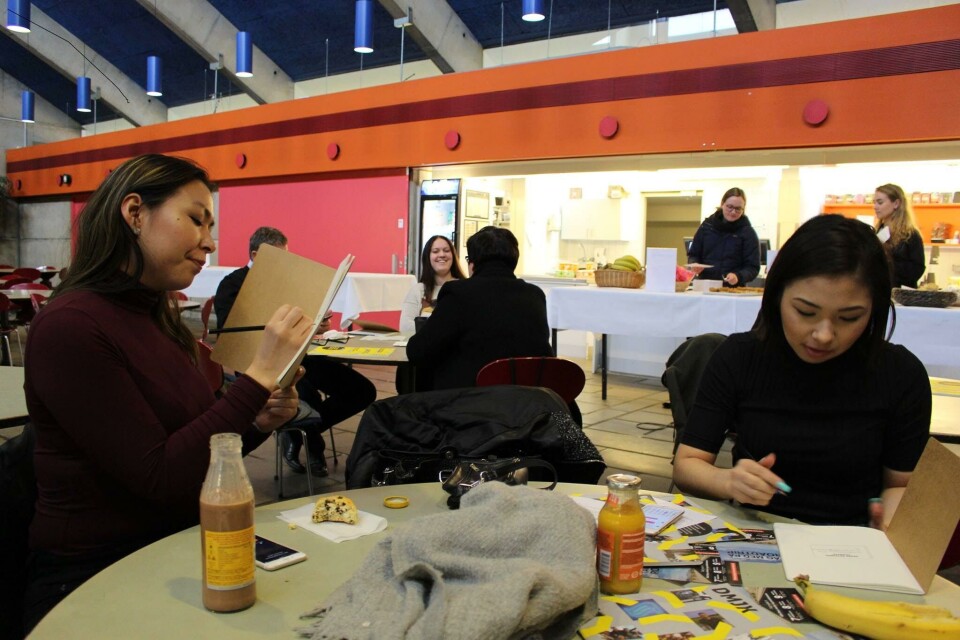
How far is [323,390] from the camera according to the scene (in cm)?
405

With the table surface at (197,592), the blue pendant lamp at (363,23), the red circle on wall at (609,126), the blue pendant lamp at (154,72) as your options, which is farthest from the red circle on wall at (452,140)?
the table surface at (197,592)

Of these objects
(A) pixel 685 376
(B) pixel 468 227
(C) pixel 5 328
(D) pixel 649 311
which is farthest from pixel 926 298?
(C) pixel 5 328

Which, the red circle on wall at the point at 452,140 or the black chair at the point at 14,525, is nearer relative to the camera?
the black chair at the point at 14,525

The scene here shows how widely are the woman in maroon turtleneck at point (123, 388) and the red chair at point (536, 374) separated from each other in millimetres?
Answer: 1362

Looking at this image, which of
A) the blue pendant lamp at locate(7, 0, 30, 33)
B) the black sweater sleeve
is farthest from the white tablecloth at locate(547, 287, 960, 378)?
the blue pendant lamp at locate(7, 0, 30, 33)

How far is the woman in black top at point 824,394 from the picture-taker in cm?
145

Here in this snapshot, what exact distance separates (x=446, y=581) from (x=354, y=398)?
305 cm

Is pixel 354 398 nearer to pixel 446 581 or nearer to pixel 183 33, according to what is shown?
pixel 446 581

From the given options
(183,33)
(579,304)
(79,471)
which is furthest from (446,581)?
(183,33)

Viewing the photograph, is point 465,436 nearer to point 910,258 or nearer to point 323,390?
point 323,390

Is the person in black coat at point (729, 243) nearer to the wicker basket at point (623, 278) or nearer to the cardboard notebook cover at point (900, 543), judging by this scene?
the wicker basket at point (623, 278)

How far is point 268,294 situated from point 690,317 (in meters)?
3.64

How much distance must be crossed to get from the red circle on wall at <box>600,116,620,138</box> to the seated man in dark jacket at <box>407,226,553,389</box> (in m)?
4.90

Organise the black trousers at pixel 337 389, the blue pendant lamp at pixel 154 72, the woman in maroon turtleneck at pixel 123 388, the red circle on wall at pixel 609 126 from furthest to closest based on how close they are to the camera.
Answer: the blue pendant lamp at pixel 154 72
the red circle on wall at pixel 609 126
the black trousers at pixel 337 389
the woman in maroon turtleneck at pixel 123 388
